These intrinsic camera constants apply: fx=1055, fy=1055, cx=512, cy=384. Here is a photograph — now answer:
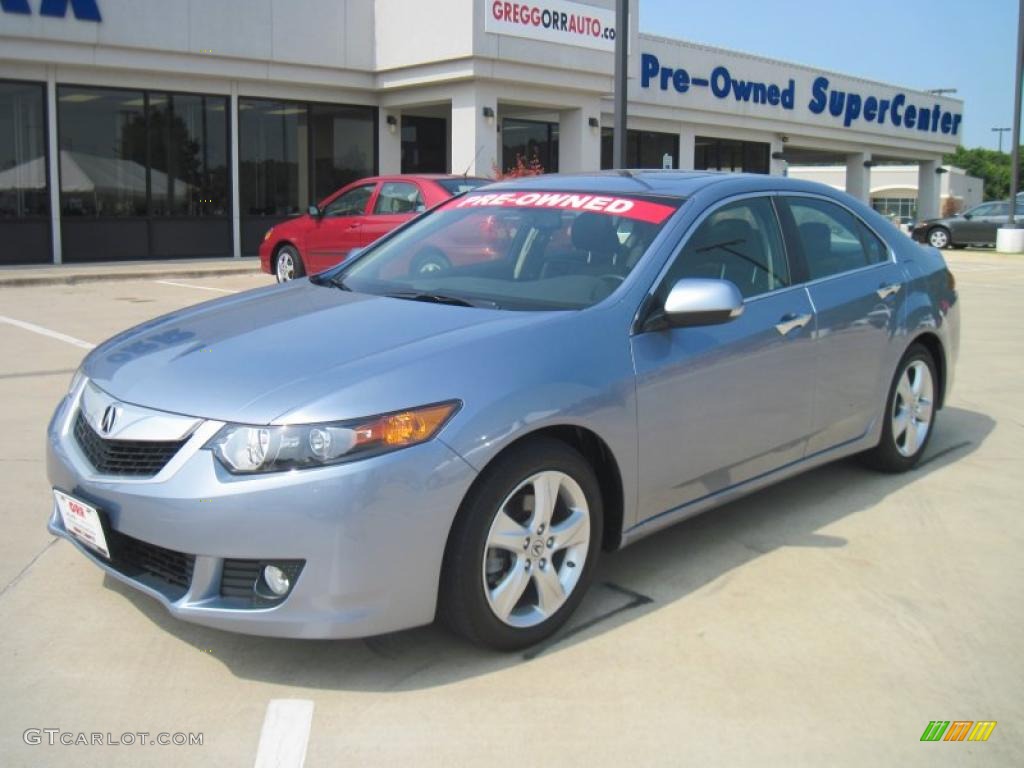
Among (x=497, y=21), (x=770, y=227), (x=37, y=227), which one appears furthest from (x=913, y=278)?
(x=37, y=227)

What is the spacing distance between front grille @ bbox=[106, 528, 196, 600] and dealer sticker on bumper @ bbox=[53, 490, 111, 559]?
0.13ft

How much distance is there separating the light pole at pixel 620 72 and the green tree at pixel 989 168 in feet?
276

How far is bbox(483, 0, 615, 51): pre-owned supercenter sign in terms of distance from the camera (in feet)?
61.1

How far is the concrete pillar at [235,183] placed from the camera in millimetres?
19422

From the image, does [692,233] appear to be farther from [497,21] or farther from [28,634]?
[497,21]

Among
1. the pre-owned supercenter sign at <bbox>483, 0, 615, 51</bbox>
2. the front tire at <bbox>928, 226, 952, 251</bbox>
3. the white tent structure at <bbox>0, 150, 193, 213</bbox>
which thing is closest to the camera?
the white tent structure at <bbox>0, 150, 193, 213</bbox>

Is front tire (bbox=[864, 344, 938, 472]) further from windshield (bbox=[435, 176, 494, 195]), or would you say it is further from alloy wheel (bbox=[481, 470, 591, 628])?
windshield (bbox=[435, 176, 494, 195])

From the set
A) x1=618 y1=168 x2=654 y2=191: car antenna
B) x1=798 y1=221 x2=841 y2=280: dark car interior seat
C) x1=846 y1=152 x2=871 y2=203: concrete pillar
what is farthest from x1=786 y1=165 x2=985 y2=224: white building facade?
x1=618 y1=168 x2=654 y2=191: car antenna

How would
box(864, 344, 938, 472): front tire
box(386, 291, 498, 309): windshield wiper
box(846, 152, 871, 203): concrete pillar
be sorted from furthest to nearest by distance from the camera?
box(846, 152, 871, 203): concrete pillar → box(864, 344, 938, 472): front tire → box(386, 291, 498, 309): windshield wiper

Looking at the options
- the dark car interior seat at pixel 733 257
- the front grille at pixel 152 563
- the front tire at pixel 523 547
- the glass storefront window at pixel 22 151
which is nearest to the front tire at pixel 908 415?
the dark car interior seat at pixel 733 257

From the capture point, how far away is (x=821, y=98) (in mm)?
29859

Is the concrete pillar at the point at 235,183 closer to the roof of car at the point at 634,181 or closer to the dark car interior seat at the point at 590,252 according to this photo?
the roof of car at the point at 634,181

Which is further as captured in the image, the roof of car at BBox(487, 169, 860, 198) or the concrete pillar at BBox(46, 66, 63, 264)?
the concrete pillar at BBox(46, 66, 63, 264)

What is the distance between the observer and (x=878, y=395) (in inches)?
206
